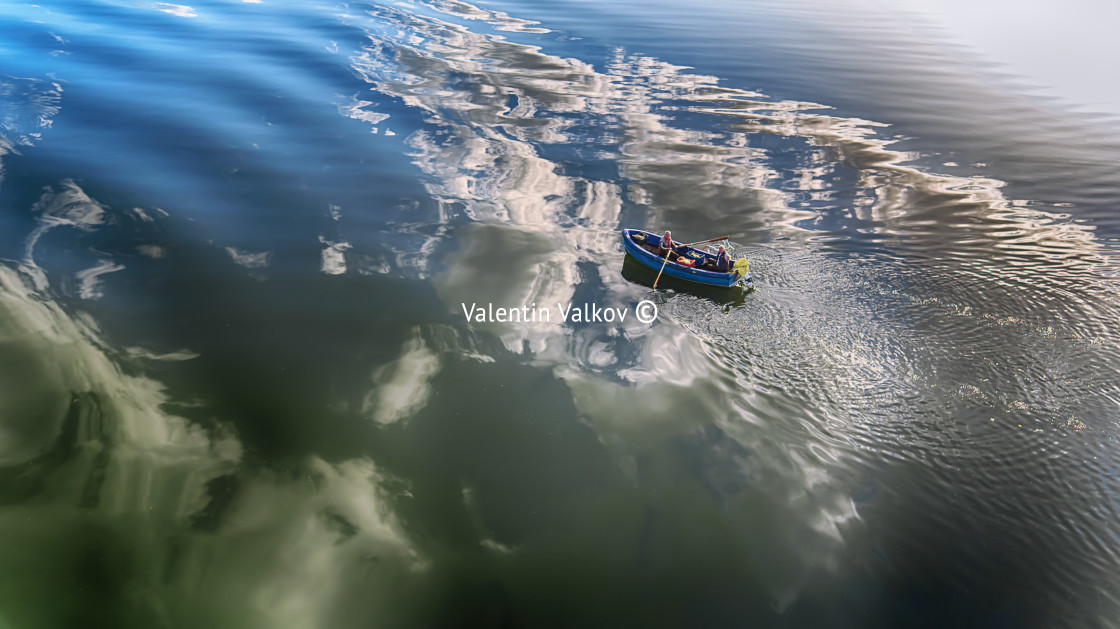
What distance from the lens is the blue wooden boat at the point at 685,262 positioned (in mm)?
26141

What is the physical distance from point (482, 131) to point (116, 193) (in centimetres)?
2104

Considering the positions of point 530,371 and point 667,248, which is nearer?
point 530,371

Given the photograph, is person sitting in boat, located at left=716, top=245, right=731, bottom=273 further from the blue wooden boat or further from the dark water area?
the dark water area

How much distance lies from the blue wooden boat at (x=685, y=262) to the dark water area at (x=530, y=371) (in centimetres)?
66

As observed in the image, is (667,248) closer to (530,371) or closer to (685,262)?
(685,262)

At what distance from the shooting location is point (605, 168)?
36.7m

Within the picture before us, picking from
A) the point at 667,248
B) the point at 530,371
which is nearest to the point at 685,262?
the point at 667,248

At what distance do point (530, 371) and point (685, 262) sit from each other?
9.89 m

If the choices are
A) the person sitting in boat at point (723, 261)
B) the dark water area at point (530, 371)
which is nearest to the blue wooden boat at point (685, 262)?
the person sitting in boat at point (723, 261)

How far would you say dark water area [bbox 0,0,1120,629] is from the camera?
16.0 meters

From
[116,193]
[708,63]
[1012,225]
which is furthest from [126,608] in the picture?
[708,63]

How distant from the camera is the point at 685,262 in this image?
2744cm

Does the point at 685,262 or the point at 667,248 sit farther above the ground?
the point at 667,248

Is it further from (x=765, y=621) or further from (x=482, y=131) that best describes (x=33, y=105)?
(x=765, y=621)
